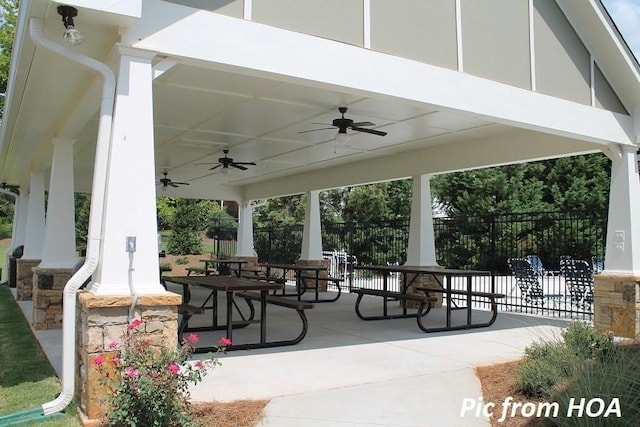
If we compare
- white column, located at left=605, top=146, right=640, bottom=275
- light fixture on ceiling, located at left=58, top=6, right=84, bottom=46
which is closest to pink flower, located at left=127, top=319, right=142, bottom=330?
light fixture on ceiling, located at left=58, top=6, right=84, bottom=46

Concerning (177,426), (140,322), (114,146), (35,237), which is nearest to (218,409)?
(177,426)

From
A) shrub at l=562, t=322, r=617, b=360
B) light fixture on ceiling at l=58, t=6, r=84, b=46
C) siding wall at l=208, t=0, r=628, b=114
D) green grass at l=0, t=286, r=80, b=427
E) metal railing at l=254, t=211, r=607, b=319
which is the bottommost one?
green grass at l=0, t=286, r=80, b=427

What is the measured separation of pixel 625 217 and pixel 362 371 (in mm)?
5269

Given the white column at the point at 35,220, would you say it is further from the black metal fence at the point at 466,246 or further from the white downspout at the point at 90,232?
the black metal fence at the point at 466,246

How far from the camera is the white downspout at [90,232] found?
445 centimetres

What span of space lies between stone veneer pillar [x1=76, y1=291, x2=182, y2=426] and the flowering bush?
0.26ft

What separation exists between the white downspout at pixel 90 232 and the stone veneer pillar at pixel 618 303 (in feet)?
23.1

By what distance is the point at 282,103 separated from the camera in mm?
7691

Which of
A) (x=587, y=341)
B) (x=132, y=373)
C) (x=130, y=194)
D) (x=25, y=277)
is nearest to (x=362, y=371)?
(x=587, y=341)

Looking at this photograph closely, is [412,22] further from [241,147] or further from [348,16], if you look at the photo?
[241,147]

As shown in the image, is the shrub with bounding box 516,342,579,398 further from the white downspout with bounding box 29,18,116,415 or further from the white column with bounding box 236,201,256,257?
the white column with bounding box 236,201,256,257

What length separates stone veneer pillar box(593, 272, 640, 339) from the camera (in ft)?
27.0

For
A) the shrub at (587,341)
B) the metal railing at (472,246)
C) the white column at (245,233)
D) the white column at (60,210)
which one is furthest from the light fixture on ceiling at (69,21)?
the metal railing at (472,246)

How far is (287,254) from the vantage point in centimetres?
2088
